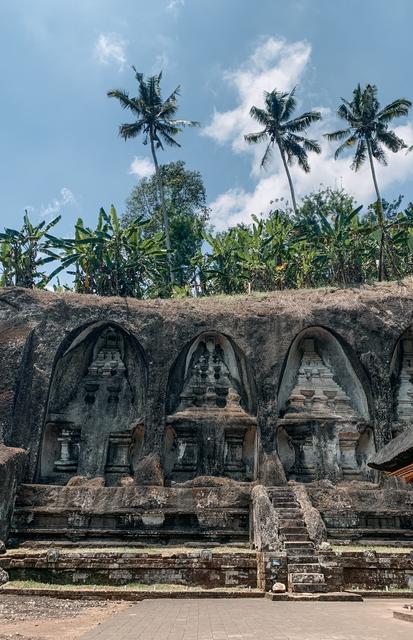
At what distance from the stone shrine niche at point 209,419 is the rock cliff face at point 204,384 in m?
0.05

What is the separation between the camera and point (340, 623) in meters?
7.94

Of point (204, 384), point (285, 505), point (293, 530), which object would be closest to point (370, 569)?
point (293, 530)

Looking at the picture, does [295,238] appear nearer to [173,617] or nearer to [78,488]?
[78,488]

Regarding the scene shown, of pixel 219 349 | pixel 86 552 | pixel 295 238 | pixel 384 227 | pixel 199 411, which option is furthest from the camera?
pixel 295 238

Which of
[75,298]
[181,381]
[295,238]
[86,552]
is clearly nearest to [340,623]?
[86,552]

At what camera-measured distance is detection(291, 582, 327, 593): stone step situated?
37.1 feet

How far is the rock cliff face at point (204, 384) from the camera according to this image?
60.3ft

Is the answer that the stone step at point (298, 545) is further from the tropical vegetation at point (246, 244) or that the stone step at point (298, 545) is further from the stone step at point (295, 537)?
the tropical vegetation at point (246, 244)

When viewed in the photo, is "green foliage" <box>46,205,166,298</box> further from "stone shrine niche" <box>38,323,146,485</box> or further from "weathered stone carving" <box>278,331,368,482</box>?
"weathered stone carving" <box>278,331,368,482</box>

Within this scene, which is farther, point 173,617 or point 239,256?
point 239,256

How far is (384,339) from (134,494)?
10.3 meters

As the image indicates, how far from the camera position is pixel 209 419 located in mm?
18750

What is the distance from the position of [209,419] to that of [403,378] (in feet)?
24.8

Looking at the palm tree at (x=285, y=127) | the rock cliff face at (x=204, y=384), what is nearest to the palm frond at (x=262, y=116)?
the palm tree at (x=285, y=127)
